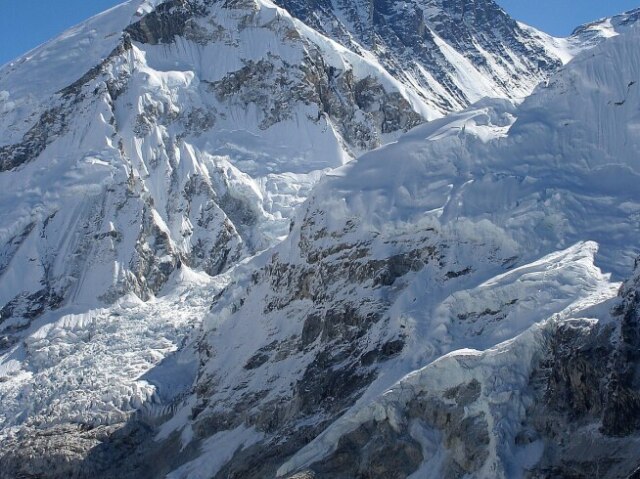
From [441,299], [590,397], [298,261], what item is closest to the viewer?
[590,397]

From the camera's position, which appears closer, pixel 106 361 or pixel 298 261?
pixel 298 261

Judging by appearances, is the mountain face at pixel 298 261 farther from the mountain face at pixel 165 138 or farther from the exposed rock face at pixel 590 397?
the mountain face at pixel 165 138

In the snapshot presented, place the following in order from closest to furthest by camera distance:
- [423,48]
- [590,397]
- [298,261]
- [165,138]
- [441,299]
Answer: [590,397] < [441,299] < [298,261] < [165,138] < [423,48]

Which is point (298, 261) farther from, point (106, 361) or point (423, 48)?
point (423, 48)

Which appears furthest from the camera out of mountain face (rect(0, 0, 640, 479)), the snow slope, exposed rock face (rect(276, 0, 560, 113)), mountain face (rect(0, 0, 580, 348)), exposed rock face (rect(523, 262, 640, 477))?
exposed rock face (rect(276, 0, 560, 113))

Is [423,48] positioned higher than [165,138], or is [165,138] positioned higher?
[165,138]

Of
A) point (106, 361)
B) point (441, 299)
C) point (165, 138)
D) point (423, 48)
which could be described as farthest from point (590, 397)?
point (423, 48)

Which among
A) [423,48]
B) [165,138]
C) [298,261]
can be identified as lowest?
[298,261]

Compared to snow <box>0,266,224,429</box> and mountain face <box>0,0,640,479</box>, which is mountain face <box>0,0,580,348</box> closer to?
mountain face <box>0,0,640,479</box>

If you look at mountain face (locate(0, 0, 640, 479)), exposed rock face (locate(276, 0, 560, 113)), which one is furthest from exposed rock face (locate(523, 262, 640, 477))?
exposed rock face (locate(276, 0, 560, 113))
